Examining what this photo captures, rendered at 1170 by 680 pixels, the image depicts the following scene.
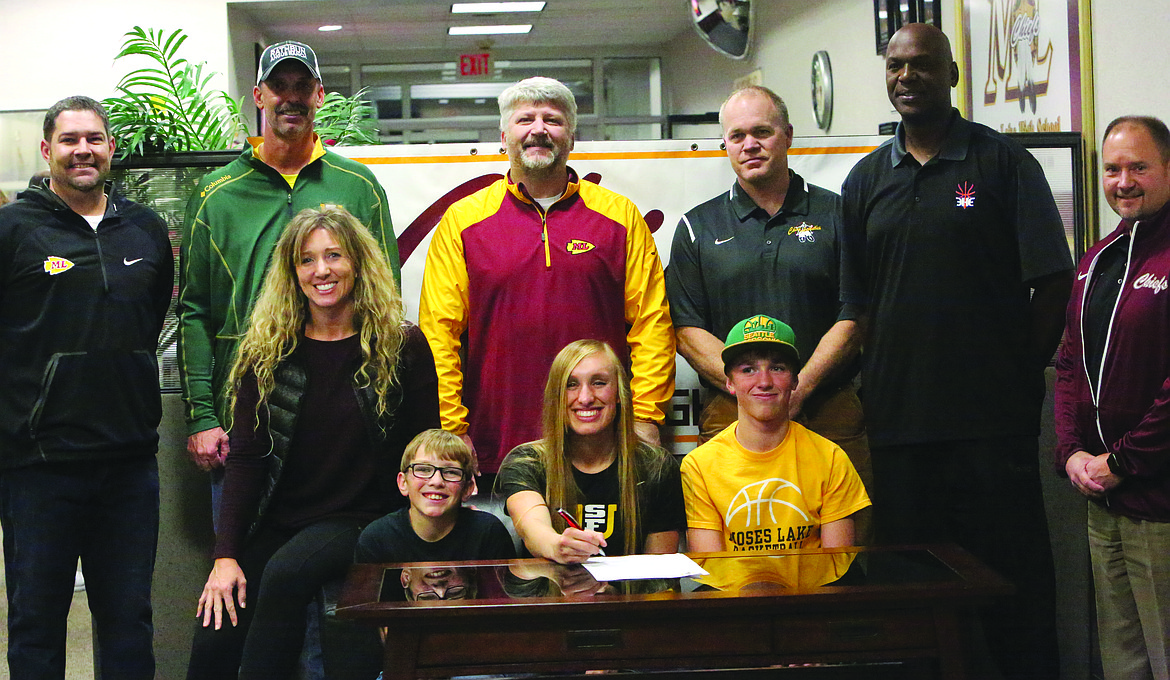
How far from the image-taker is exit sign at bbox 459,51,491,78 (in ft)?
35.7

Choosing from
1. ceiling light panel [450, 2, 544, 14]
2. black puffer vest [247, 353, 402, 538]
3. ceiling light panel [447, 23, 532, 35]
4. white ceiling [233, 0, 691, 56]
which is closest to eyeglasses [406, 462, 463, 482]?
black puffer vest [247, 353, 402, 538]

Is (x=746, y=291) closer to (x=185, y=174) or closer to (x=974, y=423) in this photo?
(x=974, y=423)

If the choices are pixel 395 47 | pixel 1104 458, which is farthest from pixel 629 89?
pixel 1104 458

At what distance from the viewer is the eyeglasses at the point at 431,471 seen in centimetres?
235

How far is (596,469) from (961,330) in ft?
3.22

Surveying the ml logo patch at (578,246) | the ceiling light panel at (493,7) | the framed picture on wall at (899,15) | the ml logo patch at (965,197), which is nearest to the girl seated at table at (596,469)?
the ml logo patch at (578,246)

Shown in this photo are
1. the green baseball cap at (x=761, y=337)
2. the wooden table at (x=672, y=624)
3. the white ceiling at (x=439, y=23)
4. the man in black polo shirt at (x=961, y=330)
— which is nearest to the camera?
the wooden table at (x=672, y=624)

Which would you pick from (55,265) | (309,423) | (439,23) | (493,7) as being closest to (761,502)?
(309,423)

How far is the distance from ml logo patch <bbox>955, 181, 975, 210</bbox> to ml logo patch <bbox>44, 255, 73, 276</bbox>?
2194 mm

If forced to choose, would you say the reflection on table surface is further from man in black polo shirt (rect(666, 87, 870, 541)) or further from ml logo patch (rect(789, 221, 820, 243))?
ml logo patch (rect(789, 221, 820, 243))

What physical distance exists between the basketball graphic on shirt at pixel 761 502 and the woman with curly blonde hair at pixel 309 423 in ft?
2.46

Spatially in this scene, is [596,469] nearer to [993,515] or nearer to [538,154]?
[538,154]

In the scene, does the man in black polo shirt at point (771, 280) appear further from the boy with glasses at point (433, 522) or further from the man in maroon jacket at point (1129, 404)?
the boy with glasses at point (433, 522)

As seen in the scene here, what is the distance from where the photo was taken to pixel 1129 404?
243 centimetres
